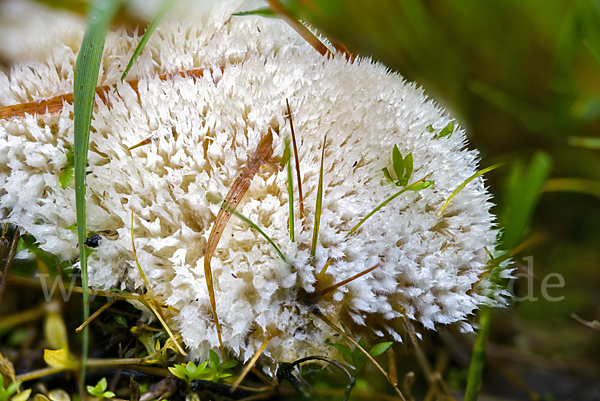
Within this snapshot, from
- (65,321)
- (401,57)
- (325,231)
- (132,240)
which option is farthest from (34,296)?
(401,57)

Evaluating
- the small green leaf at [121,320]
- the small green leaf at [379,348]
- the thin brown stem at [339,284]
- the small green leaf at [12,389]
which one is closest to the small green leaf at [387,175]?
the thin brown stem at [339,284]

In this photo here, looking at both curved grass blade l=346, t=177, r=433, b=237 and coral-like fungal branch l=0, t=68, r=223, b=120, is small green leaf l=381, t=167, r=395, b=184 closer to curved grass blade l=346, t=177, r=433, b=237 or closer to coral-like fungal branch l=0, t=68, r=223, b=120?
curved grass blade l=346, t=177, r=433, b=237

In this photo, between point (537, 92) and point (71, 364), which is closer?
point (71, 364)

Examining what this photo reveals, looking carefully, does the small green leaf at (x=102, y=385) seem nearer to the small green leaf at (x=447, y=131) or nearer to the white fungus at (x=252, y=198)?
the white fungus at (x=252, y=198)

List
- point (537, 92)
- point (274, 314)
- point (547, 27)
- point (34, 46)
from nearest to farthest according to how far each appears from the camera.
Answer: point (274, 314) → point (34, 46) → point (547, 27) → point (537, 92)

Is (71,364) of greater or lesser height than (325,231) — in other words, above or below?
below

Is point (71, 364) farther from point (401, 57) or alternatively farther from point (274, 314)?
point (401, 57)

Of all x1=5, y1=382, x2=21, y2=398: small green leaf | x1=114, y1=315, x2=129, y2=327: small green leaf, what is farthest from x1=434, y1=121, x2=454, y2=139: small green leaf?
x1=5, y1=382, x2=21, y2=398: small green leaf

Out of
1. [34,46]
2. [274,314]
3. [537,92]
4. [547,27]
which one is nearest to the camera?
[274,314]
